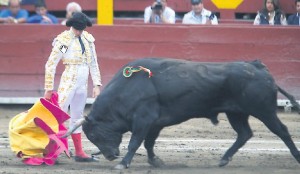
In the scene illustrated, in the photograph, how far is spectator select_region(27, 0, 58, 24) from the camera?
13.9 metres

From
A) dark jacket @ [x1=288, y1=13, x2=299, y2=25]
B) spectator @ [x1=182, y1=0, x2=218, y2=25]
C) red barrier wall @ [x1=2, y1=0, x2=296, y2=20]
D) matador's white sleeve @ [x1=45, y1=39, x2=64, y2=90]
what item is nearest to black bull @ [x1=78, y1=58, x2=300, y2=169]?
matador's white sleeve @ [x1=45, y1=39, x2=64, y2=90]

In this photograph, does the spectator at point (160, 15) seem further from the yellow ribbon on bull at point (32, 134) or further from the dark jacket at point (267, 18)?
the yellow ribbon on bull at point (32, 134)

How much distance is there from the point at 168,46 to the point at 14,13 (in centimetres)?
226

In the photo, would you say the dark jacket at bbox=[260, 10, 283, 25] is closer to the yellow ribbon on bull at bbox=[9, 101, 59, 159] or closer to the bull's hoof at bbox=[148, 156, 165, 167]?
the bull's hoof at bbox=[148, 156, 165, 167]

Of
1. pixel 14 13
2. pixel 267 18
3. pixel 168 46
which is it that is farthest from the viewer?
pixel 14 13

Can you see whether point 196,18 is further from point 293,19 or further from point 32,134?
point 32,134

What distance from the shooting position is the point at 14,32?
540 inches

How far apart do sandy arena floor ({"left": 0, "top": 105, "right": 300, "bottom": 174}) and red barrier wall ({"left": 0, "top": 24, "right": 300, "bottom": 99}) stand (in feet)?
3.06

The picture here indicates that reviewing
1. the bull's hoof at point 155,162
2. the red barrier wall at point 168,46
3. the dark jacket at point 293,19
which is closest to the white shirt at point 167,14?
the red barrier wall at point 168,46

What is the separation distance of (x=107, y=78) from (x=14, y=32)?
142 centimetres

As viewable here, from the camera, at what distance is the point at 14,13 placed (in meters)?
14.1

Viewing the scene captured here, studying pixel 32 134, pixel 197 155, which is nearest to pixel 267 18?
pixel 197 155

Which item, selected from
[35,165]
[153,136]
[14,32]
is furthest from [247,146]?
[14,32]

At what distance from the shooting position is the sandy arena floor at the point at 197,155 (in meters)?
9.38
